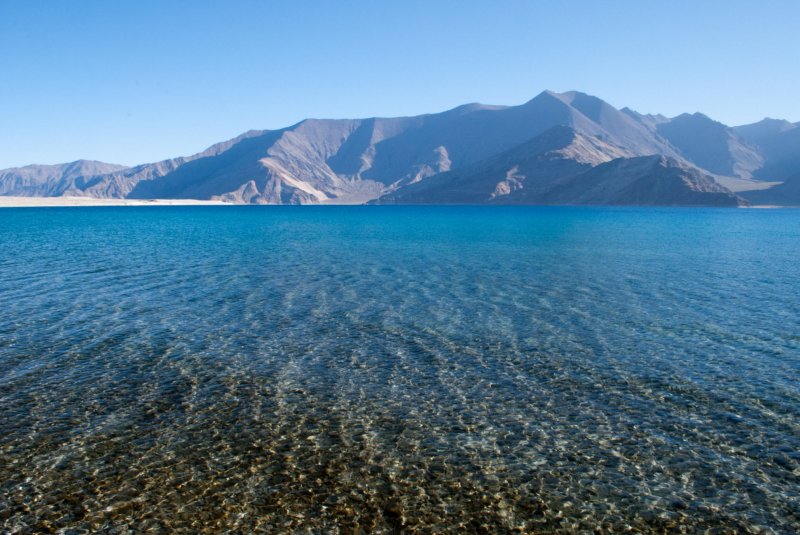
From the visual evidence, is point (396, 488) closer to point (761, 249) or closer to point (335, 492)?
point (335, 492)

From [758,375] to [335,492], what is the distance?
1730 centimetres

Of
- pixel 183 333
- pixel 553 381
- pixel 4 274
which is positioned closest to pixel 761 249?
pixel 553 381

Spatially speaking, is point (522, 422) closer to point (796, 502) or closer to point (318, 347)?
point (796, 502)

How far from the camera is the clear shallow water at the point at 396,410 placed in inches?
488

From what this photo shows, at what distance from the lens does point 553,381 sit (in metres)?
20.4

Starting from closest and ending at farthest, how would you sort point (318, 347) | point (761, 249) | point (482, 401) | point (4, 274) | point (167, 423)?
point (167, 423) → point (482, 401) → point (318, 347) → point (4, 274) → point (761, 249)

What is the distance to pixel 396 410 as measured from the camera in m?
17.8

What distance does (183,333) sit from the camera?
2672cm

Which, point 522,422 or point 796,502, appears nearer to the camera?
point 796,502

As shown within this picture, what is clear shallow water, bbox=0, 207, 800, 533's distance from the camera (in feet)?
40.7

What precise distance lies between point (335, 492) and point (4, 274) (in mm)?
44996

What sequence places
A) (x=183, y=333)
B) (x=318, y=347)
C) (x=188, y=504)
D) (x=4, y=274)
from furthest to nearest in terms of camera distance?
(x=4, y=274)
(x=183, y=333)
(x=318, y=347)
(x=188, y=504)

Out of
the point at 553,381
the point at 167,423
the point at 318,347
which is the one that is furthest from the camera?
the point at 318,347

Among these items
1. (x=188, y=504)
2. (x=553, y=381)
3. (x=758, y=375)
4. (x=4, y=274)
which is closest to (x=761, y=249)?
(x=758, y=375)
